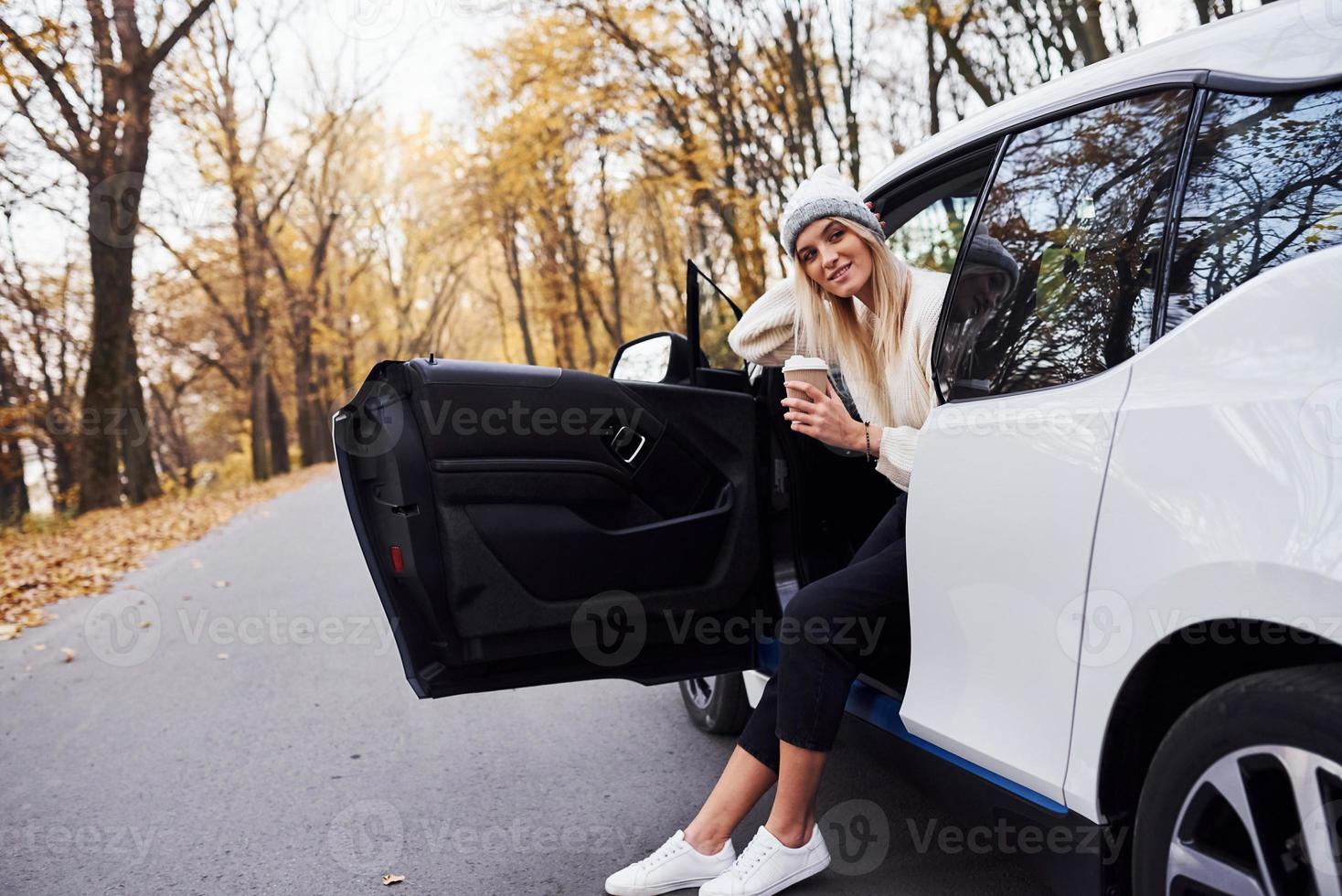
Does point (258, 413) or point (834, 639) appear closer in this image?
point (834, 639)

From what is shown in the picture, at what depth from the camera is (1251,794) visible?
1.57 meters

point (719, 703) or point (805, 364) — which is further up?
point (805, 364)

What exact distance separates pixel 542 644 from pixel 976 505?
4.01 feet

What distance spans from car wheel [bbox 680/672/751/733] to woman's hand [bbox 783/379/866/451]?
1310 mm

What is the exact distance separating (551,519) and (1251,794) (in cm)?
168

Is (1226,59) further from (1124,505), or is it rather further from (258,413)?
(258,413)

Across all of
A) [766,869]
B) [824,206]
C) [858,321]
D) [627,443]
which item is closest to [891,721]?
[766,869]

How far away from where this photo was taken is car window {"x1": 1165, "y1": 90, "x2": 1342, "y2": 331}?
66.4 inches

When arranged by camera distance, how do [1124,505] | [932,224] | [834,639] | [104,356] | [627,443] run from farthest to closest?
[104,356] → [932,224] → [627,443] → [834,639] → [1124,505]

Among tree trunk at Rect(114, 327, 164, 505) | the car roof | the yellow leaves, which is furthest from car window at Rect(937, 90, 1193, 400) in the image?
tree trunk at Rect(114, 327, 164, 505)

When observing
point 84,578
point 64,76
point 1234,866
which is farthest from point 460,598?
point 64,76

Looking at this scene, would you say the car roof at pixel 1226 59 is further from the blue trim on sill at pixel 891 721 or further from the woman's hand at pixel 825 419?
the blue trim on sill at pixel 891 721

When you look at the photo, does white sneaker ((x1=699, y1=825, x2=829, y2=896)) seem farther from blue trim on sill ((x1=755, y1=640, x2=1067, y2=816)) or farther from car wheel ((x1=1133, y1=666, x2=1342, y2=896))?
car wheel ((x1=1133, y1=666, x2=1342, y2=896))

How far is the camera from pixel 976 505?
2092 millimetres
